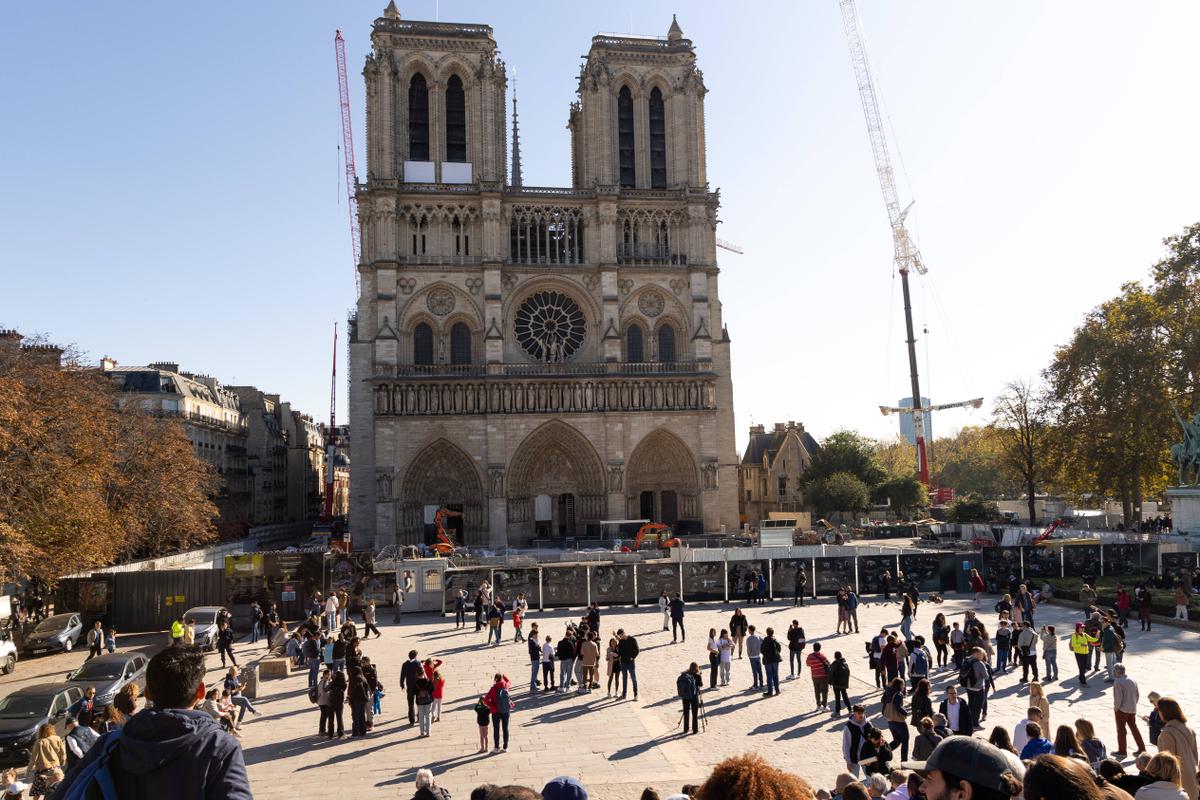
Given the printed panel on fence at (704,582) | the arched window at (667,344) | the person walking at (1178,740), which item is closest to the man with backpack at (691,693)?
the person walking at (1178,740)

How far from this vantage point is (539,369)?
48.1 meters

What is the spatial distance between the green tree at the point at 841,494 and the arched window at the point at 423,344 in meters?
25.7

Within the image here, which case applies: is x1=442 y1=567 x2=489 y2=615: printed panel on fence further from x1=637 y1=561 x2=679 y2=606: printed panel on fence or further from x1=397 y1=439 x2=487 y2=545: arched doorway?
x1=397 y1=439 x2=487 y2=545: arched doorway

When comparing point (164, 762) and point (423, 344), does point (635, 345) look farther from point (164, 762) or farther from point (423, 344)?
point (164, 762)

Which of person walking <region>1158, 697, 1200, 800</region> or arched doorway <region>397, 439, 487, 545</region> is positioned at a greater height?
arched doorway <region>397, 439, 487, 545</region>

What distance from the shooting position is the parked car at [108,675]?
15875 millimetres

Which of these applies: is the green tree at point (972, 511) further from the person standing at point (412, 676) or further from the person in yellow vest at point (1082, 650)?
the person standing at point (412, 676)

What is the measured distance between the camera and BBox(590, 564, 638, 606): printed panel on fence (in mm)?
27922

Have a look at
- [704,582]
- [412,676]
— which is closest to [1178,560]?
[704,582]

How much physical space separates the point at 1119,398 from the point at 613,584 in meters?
29.0

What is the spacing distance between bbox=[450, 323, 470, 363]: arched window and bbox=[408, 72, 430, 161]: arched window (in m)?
10.0

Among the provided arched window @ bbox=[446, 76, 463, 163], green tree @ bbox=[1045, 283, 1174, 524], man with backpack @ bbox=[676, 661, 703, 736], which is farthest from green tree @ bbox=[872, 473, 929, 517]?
man with backpack @ bbox=[676, 661, 703, 736]

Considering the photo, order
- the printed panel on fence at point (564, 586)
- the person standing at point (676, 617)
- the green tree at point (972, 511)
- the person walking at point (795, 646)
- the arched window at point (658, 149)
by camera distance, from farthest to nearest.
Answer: the arched window at point (658, 149)
the green tree at point (972, 511)
the printed panel on fence at point (564, 586)
the person standing at point (676, 617)
the person walking at point (795, 646)

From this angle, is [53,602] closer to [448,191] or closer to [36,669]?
[36,669]
